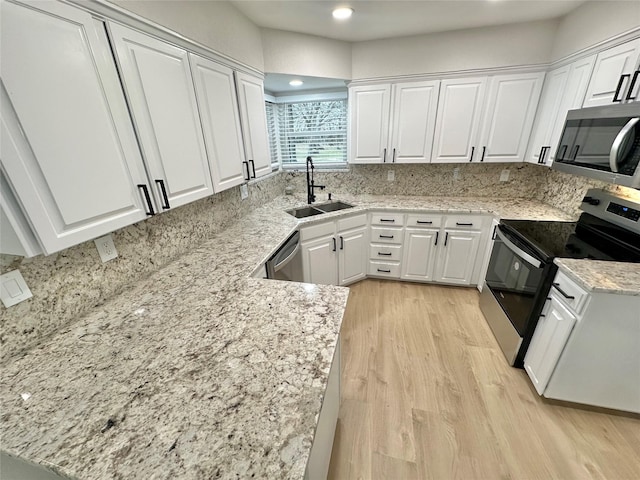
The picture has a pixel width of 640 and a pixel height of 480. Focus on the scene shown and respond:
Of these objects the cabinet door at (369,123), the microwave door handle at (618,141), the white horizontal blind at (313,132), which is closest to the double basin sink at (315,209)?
the cabinet door at (369,123)

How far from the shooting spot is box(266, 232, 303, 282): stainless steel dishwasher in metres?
1.75

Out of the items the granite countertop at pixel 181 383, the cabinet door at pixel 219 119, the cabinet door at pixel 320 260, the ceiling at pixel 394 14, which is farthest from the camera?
the cabinet door at pixel 320 260

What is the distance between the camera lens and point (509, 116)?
2443mm

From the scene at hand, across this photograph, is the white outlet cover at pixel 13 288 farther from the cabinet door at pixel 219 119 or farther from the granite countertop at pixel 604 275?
the granite countertop at pixel 604 275

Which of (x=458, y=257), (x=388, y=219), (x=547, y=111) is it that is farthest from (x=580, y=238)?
(x=388, y=219)

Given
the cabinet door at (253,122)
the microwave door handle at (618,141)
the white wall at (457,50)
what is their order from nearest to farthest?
1. the microwave door handle at (618,141)
2. the cabinet door at (253,122)
3. the white wall at (457,50)

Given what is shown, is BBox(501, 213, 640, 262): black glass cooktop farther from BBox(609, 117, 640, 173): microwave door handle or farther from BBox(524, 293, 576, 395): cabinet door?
BBox(609, 117, 640, 173): microwave door handle

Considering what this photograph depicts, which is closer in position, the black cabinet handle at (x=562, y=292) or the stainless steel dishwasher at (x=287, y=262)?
the black cabinet handle at (x=562, y=292)

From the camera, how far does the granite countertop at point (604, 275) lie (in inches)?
50.1

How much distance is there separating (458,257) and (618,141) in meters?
1.58

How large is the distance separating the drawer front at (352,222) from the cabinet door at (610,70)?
1915mm

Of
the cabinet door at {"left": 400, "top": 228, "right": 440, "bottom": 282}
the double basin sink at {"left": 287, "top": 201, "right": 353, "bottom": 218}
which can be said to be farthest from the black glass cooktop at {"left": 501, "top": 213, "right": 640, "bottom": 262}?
the double basin sink at {"left": 287, "top": 201, "right": 353, "bottom": 218}

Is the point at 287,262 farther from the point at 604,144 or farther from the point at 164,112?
the point at 604,144

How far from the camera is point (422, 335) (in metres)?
2.26
